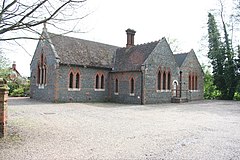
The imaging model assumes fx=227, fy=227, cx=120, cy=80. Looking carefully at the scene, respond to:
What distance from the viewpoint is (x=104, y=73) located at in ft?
92.4

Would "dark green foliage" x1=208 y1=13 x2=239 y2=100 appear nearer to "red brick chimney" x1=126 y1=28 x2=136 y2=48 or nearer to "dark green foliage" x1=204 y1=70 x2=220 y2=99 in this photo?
"dark green foliage" x1=204 y1=70 x2=220 y2=99

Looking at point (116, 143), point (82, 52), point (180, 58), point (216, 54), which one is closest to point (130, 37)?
point (82, 52)

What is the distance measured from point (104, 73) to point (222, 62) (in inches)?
809

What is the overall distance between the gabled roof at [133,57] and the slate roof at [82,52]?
48.9 inches

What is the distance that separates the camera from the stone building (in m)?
24.9

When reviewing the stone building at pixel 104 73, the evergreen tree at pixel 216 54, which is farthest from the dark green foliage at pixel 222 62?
the stone building at pixel 104 73

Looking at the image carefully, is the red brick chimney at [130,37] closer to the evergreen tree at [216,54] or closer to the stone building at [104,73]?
the stone building at [104,73]

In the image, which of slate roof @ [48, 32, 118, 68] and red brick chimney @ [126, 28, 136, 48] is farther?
red brick chimney @ [126, 28, 136, 48]

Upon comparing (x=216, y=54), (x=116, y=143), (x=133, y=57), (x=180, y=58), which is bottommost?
(x=116, y=143)

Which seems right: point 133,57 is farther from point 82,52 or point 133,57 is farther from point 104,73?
point 82,52

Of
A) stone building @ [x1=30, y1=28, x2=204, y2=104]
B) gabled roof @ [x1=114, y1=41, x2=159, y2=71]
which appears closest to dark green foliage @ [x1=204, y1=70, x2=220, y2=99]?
stone building @ [x1=30, y1=28, x2=204, y2=104]

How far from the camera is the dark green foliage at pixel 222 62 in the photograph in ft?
117

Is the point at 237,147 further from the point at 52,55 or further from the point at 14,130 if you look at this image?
the point at 52,55

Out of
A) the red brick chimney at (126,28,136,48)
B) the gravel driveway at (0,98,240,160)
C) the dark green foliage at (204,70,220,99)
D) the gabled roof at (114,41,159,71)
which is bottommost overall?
the gravel driveway at (0,98,240,160)
